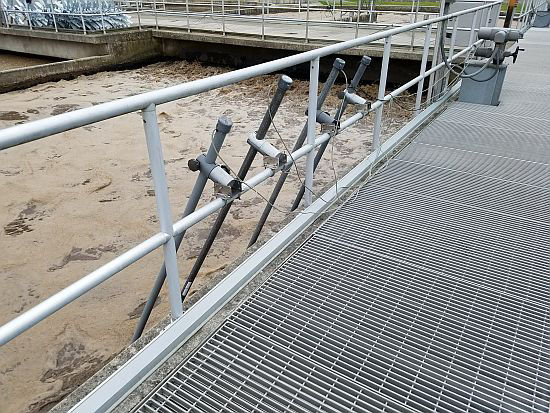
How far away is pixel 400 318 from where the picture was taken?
7.16 feet

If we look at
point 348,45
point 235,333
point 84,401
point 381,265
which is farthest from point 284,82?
point 84,401

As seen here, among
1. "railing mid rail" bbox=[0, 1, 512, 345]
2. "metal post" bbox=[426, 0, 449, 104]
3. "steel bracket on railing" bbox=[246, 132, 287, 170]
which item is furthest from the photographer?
"metal post" bbox=[426, 0, 449, 104]

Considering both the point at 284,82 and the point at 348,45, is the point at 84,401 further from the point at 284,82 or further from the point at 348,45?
the point at 348,45

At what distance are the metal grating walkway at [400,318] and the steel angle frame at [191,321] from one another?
0.09 meters

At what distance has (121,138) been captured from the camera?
8.18m

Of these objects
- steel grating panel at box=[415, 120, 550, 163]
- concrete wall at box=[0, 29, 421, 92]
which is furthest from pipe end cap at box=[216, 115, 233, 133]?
concrete wall at box=[0, 29, 421, 92]

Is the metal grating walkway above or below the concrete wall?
above

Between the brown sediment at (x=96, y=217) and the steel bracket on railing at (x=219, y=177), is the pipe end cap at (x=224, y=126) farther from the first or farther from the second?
the brown sediment at (x=96, y=217)

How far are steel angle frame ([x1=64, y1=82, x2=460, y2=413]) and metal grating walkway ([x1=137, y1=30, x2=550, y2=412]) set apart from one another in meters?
0.09

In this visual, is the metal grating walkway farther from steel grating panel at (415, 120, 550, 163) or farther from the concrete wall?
the concrete wall

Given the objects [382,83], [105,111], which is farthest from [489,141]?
[105,111]

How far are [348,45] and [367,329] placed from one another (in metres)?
1.86

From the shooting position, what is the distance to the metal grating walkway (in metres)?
1.78

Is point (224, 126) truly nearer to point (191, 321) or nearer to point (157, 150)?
point (157, 150)
